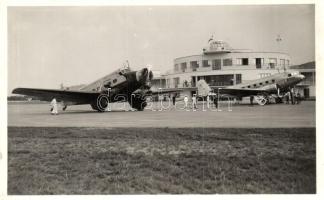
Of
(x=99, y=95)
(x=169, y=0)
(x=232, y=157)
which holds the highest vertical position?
(x=169, y=0)

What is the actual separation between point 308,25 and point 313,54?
650 mm

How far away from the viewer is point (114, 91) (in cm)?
1532

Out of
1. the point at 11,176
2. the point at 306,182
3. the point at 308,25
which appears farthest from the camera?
the point at 308,25

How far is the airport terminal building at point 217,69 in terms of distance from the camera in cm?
3012

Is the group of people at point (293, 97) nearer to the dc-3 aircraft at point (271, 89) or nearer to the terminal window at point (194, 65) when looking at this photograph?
the dc-3 aircraft at point (271, 89)

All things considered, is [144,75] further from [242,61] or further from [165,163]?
[242,61]

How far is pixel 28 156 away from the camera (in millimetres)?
6402

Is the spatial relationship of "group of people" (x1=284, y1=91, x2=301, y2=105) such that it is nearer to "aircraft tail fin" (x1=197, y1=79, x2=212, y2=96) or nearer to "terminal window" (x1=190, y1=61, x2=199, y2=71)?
"aircraft tail fin" (x1=197, y1=79, x2=212, y2=96)

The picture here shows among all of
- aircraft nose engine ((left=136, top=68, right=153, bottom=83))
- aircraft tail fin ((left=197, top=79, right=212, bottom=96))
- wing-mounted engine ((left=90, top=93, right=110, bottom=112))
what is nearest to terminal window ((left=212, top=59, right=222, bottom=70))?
aircraft tail fin ((left=197, top=79, right=212, bottom=96))

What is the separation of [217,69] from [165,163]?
2749 cm

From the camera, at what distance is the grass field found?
548 centimetres

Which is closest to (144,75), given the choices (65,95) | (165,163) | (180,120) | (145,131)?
(65,95)

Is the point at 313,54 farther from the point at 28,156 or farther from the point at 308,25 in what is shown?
the point at 28,156

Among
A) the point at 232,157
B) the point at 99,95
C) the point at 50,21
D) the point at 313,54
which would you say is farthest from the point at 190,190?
the point at 99,95
